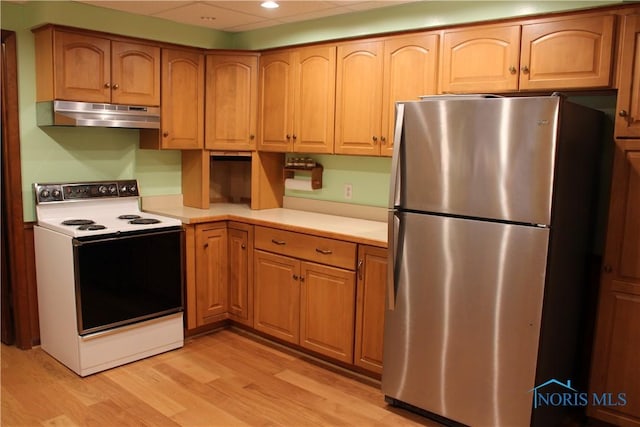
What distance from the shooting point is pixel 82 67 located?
342 cm

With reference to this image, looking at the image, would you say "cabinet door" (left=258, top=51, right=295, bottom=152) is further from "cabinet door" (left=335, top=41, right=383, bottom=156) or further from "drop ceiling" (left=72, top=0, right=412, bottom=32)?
"cabinet door" (left=335, top=41, right=383, bottom=156)

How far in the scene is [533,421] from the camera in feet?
7.87

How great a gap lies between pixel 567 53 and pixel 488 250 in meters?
1.08

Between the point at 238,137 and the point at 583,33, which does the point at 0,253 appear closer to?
the point at 238,137

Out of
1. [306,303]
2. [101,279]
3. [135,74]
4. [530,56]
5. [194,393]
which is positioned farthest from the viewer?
[135,74]

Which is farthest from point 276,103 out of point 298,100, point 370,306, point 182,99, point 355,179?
point 370,306

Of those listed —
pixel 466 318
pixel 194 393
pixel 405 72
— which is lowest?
pixel 194 393

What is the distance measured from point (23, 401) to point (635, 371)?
316 centimetres

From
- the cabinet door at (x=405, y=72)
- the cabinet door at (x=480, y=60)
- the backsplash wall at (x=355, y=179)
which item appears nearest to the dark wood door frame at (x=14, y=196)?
the backsplash wall at (x=355, y=179)

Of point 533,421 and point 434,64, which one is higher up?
point 434,64

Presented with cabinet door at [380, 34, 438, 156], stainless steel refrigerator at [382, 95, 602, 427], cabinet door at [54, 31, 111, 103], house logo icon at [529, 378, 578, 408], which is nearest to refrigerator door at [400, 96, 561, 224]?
stainless steel refrigerator at [382, 95, 602, 427]

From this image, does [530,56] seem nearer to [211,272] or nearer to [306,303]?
[306,303]

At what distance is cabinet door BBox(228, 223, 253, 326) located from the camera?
3785mm

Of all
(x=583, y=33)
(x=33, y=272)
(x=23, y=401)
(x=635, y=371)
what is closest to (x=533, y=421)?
(x=635, y=371)
